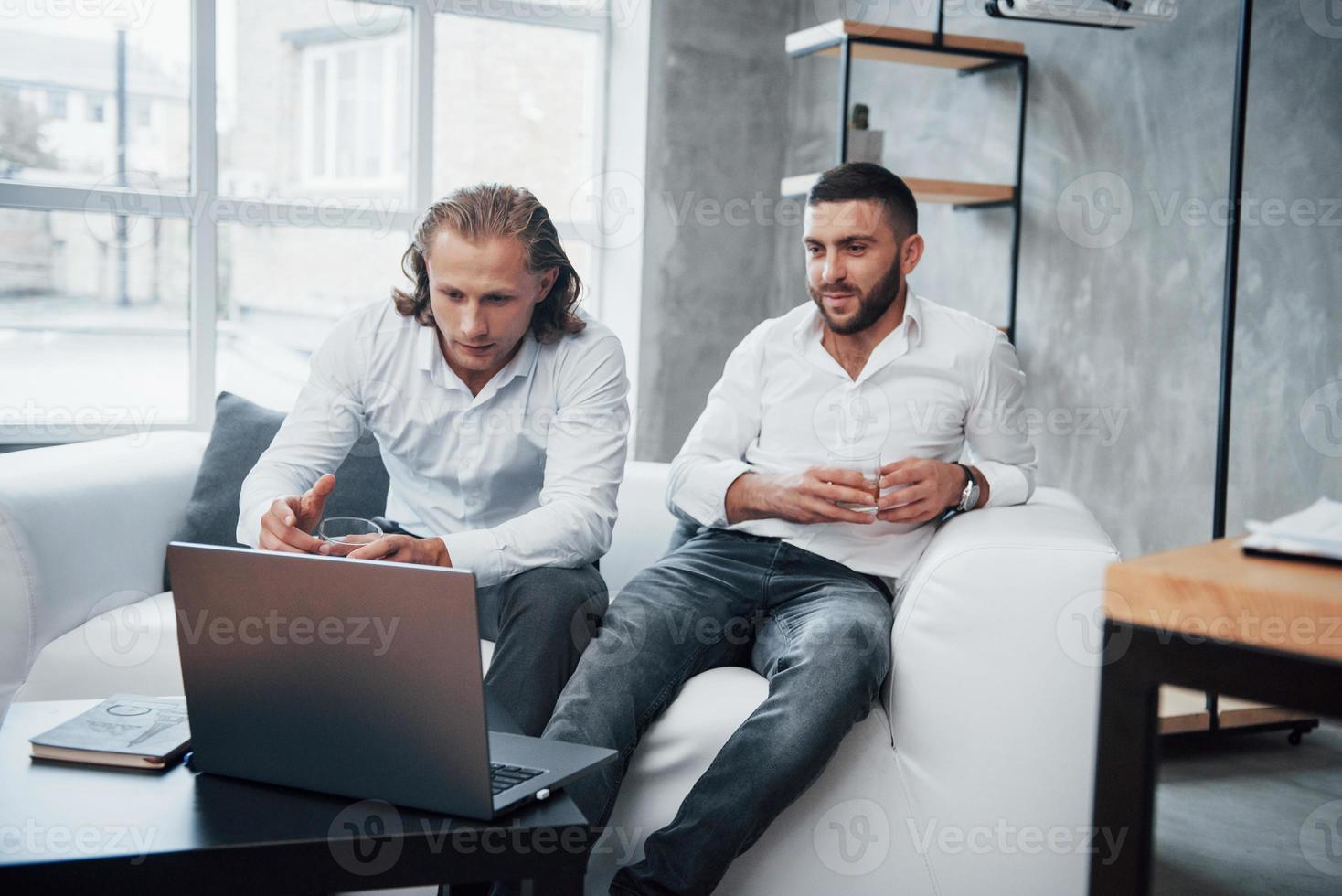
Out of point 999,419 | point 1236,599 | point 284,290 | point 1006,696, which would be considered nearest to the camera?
point 1236,599

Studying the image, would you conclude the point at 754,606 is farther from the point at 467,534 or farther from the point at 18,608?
the point at 18,608

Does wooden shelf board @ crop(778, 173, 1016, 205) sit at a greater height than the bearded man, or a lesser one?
greater

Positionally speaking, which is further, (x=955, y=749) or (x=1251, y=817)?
(x=1251, y=817)

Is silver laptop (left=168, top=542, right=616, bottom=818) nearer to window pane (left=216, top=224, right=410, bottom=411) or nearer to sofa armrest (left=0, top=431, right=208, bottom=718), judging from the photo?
sofa armrest (left=0, top=431, right=208, bottom=718)

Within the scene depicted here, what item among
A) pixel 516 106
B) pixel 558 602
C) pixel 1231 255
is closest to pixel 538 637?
pixel 558 602

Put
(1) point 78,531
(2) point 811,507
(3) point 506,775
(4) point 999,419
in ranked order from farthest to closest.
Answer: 1. (4) point 999,419
2. (1) point 78,531
3. (2) point 811,507
4. (3) point 506,775

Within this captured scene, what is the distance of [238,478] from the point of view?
2.18 metres

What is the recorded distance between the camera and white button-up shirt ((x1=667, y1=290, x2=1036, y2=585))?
1.97 meters

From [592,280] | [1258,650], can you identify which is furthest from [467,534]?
[592,280]

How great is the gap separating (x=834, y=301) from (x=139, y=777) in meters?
1.34

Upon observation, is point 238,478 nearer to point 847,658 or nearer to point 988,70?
point 847,658

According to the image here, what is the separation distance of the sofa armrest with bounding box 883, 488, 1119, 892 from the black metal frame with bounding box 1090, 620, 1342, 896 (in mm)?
752

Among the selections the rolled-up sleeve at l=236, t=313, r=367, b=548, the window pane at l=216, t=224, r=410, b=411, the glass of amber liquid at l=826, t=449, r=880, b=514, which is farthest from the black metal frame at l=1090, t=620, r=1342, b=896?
the window pane at l=216, t=224, r=410, b=411

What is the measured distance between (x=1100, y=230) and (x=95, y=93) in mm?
2687
